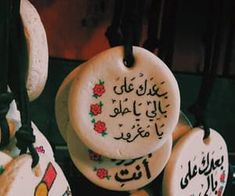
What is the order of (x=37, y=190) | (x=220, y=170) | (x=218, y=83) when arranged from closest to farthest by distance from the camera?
(x=37, y=190) → (x=220, y=170) → (x=218, y=83)

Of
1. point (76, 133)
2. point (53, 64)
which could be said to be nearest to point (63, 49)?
point (53, 64)

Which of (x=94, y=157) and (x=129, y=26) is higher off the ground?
(x=129, y=26)

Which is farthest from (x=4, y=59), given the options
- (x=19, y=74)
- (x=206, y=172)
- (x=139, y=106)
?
(x=206, y=172)

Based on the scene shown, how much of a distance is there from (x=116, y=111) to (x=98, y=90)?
23 millimetres

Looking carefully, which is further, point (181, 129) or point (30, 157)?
point (181, 129)

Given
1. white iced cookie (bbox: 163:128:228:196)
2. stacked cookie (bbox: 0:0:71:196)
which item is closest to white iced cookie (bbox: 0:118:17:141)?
stacked cookie (bbox: 0:0:71:196)

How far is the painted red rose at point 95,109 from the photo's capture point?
0.43 meters

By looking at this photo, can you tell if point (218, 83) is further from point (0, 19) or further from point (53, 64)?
point (0, 19)

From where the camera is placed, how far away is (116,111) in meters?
0.44

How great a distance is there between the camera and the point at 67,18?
0.57m

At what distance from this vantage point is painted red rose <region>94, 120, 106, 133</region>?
0.43 meters

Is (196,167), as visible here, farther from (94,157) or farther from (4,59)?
(4,59)

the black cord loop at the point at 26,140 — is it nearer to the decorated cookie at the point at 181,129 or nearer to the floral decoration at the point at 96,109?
the floral decoration at the point at 96,109

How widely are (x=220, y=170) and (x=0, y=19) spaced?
261 millimetres
